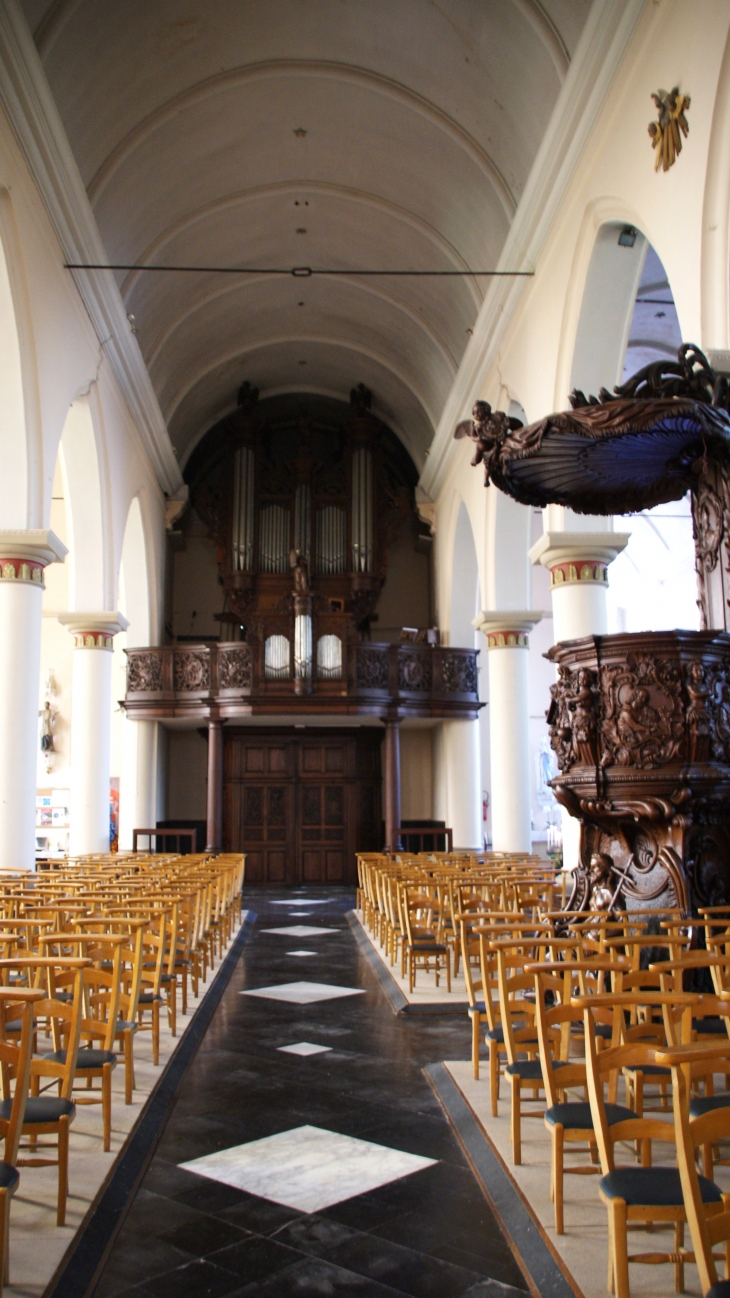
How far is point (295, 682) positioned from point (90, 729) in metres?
3.84

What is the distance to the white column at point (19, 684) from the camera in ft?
33.7

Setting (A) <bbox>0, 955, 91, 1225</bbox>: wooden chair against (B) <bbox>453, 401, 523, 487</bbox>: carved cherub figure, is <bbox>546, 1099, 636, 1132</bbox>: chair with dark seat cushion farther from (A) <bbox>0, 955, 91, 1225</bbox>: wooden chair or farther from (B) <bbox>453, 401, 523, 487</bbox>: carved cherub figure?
(B) <bbox>453, 401, 523, 487</bbox>: carved cherub figure

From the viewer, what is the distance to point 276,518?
68.4ft

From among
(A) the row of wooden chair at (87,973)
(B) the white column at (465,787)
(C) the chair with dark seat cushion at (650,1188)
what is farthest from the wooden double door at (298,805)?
(C) the chair with dark seat cushion at (650,1188)

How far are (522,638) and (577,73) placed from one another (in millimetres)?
7874

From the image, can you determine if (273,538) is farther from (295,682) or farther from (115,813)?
(115,813)

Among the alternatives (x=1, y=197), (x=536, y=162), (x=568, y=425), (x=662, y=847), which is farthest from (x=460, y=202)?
(x=662, y=847)

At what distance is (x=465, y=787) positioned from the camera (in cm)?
1869

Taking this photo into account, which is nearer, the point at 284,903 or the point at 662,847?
the point at 662,847

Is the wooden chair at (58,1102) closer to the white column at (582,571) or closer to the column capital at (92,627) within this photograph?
the white column at (582,571)

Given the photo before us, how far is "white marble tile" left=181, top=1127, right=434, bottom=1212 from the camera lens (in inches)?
146

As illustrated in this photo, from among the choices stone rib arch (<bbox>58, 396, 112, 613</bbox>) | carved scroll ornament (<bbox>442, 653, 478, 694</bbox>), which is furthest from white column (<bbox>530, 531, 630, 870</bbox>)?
carved scroll ornament (<bbox>442, 653, 478, 694</bbox>)

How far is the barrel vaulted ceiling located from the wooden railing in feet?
15.3

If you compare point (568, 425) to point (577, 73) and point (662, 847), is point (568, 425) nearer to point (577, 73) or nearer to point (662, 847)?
point (662, 847)
